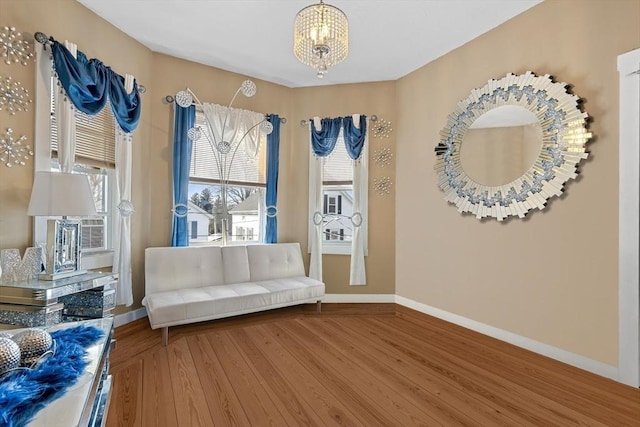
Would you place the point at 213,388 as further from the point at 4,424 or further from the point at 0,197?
the point at 0,197

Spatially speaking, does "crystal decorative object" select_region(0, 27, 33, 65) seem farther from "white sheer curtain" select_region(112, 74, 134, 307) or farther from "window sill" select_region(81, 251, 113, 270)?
"window sill" select_region(81, 251, 113, 270)

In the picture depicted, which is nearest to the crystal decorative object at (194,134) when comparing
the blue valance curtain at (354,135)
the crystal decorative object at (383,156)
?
the blue valance curtain at (354,135)

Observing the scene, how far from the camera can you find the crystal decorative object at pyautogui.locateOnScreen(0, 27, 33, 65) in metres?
2.32

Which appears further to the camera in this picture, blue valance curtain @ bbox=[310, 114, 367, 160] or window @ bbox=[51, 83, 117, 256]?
blue valance curtain @ bbox=[310, 114, 367, 160]

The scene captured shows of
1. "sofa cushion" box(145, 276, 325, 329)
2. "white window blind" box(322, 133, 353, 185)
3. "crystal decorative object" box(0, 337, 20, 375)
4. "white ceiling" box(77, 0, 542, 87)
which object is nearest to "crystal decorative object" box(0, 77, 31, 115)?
"white ceiling" box(77, 0, 542, 87)

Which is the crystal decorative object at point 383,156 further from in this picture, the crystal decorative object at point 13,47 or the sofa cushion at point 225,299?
the crystal decorative object at point 13,47

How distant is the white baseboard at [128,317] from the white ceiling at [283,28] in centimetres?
295

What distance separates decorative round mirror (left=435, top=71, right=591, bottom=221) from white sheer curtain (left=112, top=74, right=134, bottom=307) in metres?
3.38

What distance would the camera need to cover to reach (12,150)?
238cm

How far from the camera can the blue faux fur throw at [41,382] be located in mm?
948

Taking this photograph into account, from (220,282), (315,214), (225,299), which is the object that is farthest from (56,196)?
(315,214)

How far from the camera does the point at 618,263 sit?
2.32 m

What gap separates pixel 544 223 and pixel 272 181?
10.1ft

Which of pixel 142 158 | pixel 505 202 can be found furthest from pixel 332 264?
pixel 142 158
